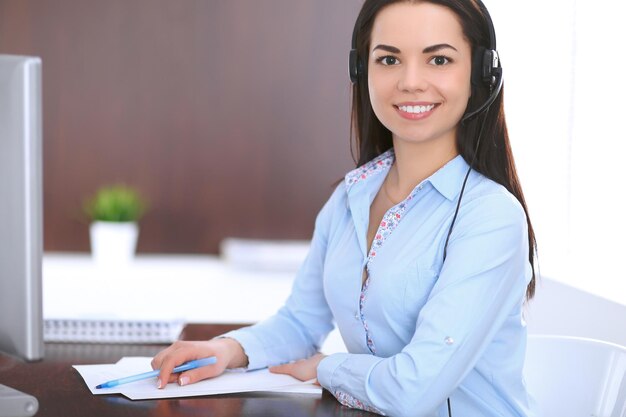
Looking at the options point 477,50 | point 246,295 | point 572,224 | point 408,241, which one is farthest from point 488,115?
point 246,295

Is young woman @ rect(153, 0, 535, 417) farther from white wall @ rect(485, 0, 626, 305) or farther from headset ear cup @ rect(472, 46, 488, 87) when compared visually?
white wall @ rect(485, 0, 626, 305)

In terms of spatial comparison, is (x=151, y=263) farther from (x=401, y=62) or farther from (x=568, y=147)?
(x=401, y=62)

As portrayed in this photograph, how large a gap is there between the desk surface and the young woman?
72 mm

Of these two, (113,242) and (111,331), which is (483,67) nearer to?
(111,331)

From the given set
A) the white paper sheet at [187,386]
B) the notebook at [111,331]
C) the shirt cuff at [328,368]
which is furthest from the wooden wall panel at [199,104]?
the shirt cuff at [328,368]

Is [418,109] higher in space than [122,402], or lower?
higher

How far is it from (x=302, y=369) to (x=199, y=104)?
2.73 metres

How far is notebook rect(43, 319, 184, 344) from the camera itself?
1.85 metres

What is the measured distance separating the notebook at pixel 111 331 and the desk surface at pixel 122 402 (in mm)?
207

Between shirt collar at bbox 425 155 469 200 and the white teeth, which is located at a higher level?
the white teeth

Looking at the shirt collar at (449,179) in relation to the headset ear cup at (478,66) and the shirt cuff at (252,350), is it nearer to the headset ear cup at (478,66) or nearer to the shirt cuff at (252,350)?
the headset ear cup at (478,66)

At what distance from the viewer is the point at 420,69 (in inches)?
60.1

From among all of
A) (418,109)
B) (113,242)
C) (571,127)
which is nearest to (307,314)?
(418,109)

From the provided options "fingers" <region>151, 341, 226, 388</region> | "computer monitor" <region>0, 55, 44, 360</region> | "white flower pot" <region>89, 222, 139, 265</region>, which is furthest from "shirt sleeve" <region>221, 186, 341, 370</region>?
"white flower pot" <region>89, 222, 139, 265</region>
